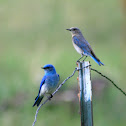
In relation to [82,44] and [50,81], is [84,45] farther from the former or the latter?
[50,81]

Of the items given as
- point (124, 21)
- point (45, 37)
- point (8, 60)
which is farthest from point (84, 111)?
point (124, 21)

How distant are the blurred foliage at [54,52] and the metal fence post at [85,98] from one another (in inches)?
145

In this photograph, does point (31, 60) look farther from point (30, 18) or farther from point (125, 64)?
point (30, 18)

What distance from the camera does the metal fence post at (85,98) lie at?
15.3ft

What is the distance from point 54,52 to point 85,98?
7.58 metres

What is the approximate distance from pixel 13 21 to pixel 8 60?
10.9 ft

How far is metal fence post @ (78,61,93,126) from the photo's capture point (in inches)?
183

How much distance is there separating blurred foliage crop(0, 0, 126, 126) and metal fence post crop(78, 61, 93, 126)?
12.0 feet

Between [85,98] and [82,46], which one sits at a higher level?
[82,46]

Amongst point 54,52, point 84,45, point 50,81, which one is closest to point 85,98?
point 50,81

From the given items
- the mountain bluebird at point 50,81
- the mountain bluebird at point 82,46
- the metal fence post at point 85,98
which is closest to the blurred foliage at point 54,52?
the mountain bluebird at point 82,46

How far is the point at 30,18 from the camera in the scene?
1542cm

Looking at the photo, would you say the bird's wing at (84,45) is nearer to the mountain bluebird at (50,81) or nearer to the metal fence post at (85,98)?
the mountain bluebird at (50,81)

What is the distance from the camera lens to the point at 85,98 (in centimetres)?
470
